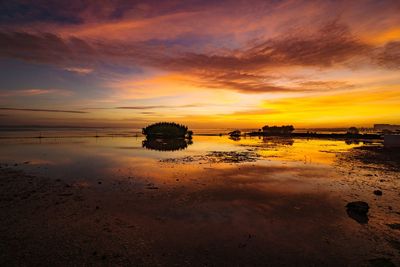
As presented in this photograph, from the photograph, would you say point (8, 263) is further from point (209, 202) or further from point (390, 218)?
point (390, 218)

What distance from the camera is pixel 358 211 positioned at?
11.6 metres

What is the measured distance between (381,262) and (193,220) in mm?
6333

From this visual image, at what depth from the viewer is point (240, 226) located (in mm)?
10148

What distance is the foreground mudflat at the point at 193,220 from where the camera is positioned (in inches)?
311

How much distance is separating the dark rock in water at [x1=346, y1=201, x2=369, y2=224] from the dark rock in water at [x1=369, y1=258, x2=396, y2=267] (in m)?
3.37

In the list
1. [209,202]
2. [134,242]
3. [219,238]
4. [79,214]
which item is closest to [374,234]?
[219,238]

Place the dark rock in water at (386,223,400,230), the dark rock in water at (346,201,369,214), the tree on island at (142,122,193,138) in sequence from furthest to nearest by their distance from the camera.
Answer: the tree on island at (142,122,193,138), the dark rock in water at (346,201,369,214), the dark rock in water at (386,223,400,230)

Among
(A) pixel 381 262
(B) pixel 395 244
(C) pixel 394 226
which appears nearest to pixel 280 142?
(C) pixel 394 226

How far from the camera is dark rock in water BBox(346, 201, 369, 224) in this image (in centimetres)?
1114

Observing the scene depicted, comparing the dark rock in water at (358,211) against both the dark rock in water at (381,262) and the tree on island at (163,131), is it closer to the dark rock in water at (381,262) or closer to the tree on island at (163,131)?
the dark rock in water at (381,262)

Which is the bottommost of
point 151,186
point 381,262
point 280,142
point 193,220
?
point 381,262

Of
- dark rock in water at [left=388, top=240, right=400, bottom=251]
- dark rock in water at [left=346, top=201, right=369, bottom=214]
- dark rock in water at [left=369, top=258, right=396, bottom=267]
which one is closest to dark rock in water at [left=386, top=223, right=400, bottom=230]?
dark rock in water at [left=346, top=201, right=369, bottom=214]

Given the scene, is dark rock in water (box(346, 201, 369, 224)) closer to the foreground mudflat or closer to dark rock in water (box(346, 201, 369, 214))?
dark rock in water (box(346, 201, 369, 214))

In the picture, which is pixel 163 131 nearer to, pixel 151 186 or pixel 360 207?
pixel 151 186
